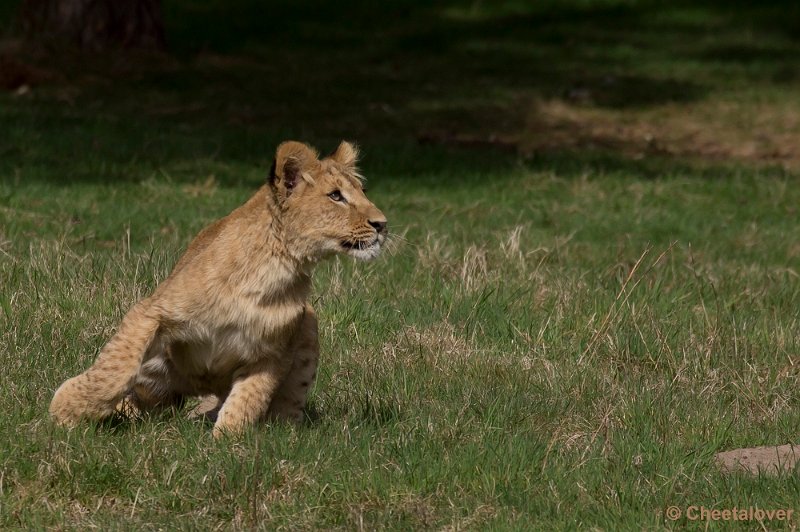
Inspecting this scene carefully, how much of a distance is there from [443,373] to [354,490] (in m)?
1.76

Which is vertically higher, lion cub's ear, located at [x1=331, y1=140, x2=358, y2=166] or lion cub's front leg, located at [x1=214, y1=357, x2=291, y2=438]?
lion cub's ear, located at [x1=331, y1=140, x2=358, y2=166]

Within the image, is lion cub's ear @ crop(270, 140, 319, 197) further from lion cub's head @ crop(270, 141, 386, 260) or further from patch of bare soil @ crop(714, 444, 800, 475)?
patch of bare soil @ crop(714, 444, 800, 475)

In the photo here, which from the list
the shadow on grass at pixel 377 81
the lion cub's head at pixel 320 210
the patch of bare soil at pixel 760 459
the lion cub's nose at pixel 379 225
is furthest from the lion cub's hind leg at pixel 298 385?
the shadow on grass at pixel 377 81

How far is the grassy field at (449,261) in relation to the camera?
5633 mm

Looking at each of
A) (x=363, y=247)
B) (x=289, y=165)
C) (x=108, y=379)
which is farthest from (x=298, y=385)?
(x=289, y=165)

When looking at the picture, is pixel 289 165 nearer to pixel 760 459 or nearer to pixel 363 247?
pixel 363 247

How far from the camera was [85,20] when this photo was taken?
17016 mm

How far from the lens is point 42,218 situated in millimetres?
10922

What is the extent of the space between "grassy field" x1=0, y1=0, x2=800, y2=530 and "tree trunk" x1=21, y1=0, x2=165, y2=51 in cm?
32

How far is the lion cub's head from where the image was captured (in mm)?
6031

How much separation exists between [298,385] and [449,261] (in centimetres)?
350

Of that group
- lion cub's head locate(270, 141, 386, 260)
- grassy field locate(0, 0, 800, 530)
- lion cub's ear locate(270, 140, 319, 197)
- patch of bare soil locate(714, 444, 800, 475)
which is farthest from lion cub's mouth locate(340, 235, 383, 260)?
patch of bare soil locate(714, 444, 800, 475)

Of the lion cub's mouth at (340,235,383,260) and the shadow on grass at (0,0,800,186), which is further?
the shadow on grass at (0,0,800,186)

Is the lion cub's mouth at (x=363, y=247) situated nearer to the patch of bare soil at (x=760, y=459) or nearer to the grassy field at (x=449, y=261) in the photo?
the grassy field at (x=449, y=261)
